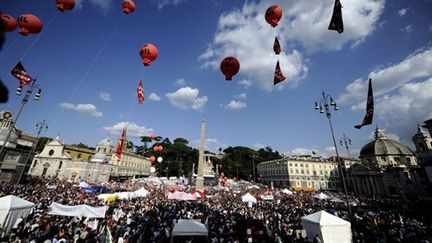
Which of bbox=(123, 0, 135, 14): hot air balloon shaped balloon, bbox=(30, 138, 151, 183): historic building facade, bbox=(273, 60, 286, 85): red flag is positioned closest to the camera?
bbox=(123, 0, 135, 14): hot air balloon shaped balloon

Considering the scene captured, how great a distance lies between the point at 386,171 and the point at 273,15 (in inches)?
2402

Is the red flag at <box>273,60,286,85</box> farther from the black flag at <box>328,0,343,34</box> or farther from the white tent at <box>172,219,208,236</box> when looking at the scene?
the white tent at <box>172,219,208,236</box>

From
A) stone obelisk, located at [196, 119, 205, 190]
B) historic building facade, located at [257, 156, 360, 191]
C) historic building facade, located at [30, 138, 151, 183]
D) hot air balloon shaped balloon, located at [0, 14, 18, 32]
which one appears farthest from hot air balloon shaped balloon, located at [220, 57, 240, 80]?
historic building facade, located at [257, 156, 360, 191]

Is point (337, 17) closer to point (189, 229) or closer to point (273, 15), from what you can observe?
point (273, 15)

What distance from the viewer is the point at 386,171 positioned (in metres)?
51.7

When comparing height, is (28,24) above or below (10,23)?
above

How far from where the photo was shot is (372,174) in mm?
54000

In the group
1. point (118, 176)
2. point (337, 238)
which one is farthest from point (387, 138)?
point (118, 176)

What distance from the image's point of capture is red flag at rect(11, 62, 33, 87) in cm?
1177

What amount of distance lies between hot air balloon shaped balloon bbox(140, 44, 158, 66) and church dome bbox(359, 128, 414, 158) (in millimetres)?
72928

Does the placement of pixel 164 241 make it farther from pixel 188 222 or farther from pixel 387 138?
pixel 387 138

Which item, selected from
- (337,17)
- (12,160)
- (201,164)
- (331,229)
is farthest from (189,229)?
(12,160)

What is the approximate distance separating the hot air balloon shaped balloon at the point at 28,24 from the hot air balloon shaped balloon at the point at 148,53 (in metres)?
4.46

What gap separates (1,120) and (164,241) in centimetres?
5312
